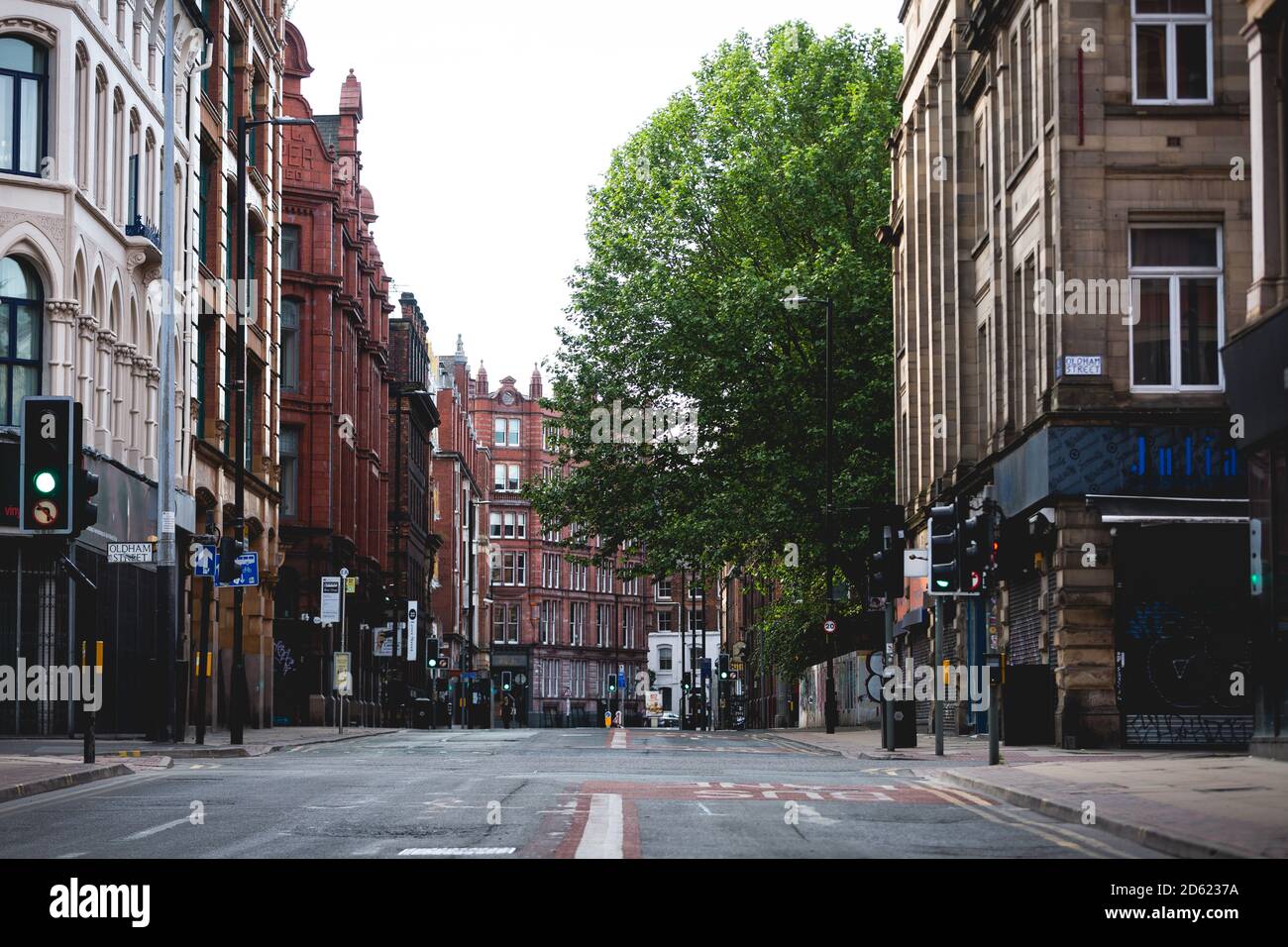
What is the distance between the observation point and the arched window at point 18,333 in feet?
114

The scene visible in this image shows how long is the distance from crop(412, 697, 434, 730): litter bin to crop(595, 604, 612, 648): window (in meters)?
55.3

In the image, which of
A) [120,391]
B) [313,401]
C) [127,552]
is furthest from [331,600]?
[127,552]

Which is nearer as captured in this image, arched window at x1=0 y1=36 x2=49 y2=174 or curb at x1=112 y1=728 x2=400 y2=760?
curb at x1=112 y1=728 x2=400 y2=760

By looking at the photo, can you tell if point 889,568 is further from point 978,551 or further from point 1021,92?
point 1021,92

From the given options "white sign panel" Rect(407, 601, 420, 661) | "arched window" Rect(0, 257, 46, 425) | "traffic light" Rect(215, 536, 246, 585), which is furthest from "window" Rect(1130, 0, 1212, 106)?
"white sign panel" Rect(407, 601, 420, 661)

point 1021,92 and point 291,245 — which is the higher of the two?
point 291,245

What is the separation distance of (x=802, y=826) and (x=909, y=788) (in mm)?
5845

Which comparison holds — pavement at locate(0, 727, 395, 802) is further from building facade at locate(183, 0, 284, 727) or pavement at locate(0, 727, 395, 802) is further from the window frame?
the window frame

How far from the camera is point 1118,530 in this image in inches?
1182

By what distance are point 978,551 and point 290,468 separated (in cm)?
4549

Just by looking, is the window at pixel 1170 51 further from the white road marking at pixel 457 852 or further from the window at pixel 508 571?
the window at pixel 508 571

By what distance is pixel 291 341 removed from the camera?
67875 mm

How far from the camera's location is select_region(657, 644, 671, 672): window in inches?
6153

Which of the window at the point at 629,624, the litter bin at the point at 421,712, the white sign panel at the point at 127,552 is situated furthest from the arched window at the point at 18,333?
the window at the point at 629,624
